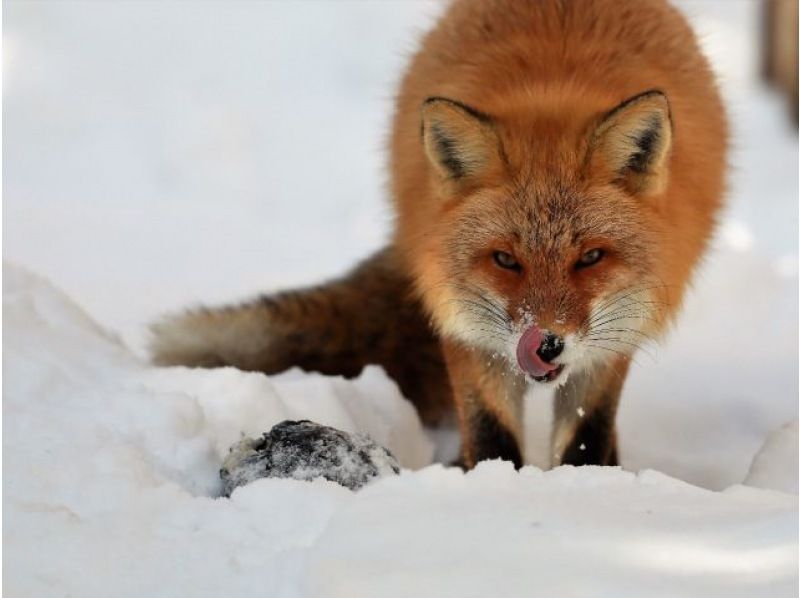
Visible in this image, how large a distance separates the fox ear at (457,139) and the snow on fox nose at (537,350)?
0.42 meters

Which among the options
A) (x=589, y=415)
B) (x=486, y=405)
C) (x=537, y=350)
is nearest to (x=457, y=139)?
(x=537, y=350)

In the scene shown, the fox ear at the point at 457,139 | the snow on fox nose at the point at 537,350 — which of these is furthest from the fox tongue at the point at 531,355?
the fox ear at the point at 457,139

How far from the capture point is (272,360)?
3.16m

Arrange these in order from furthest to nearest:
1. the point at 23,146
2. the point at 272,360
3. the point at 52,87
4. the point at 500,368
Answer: the point at 52,87, the point at 23,146, the point at 272,360, the point at 500,368

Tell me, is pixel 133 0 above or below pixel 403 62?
below

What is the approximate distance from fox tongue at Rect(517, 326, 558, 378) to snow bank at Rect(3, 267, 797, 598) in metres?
0.27

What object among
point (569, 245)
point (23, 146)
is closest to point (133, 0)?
point (23, 146)

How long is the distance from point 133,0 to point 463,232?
6.35 metres

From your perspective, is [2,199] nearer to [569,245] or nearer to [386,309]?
[386,309]

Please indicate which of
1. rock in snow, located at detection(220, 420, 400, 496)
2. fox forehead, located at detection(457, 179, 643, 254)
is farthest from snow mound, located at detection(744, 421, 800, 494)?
rock in snow, located at detection(220, 420, 400, 496)

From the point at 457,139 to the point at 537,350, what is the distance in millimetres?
513

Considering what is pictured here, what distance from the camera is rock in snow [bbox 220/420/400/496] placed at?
6.68ft

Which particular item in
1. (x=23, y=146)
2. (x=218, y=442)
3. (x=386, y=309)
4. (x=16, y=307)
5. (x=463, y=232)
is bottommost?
(x=23, y=146)

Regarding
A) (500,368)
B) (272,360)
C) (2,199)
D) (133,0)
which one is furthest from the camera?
(133,0)
